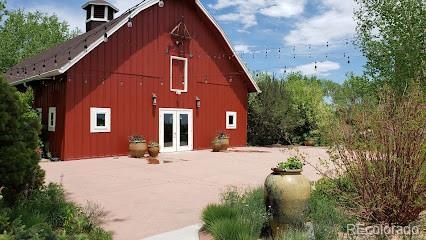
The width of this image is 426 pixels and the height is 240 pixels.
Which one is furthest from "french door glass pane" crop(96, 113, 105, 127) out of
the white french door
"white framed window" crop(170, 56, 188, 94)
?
"white framed window" crop(170, 56, 188, 94)

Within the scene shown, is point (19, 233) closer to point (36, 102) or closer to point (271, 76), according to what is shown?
point (36, 102)

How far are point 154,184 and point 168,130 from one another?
8.39 m

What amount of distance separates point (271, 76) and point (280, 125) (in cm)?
307

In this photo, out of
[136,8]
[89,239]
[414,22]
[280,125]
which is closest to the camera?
[89,239]

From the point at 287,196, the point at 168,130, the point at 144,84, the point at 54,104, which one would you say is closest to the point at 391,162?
the point at 287,196

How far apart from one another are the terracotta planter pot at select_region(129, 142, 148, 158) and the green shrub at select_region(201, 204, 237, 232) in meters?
10.5

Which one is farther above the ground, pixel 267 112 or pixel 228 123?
pixel 267 112

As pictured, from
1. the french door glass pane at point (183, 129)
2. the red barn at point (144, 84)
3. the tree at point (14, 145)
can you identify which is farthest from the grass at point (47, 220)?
the french door glass pane at point (183, 129)

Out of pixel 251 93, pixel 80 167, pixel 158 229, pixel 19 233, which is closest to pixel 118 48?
pixel 80 167

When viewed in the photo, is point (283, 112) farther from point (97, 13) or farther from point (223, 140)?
point (97, 13)

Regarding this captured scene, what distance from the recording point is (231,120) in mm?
21281

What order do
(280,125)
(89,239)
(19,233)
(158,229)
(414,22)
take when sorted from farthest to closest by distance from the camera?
(280,125), (414,22), (158,229), (89,239), (19,233)

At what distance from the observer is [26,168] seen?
18.2ft

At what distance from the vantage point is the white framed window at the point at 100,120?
15.4 metres
